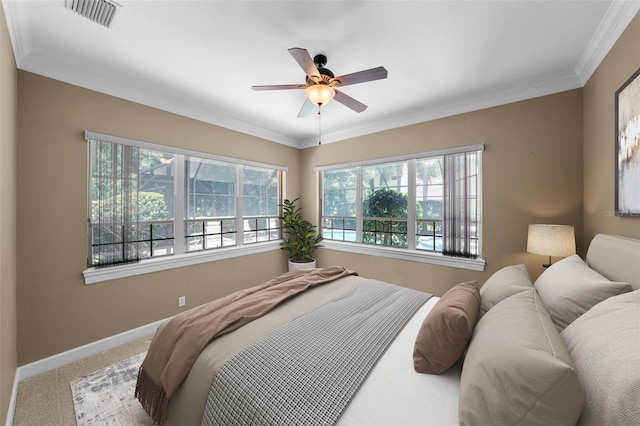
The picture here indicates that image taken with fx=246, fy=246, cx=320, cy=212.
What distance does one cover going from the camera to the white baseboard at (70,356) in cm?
189

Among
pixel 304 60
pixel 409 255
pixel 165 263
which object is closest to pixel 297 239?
pixel 409 255

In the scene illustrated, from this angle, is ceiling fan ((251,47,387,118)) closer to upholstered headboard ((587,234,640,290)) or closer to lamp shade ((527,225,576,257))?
upholstered headboard ((587,234,640,290))

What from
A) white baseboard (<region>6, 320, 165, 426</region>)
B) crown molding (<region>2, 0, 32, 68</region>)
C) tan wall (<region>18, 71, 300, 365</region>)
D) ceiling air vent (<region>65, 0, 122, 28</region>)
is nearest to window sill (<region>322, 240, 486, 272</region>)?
tan wall (<region>18, 71, 300, 365</region>)

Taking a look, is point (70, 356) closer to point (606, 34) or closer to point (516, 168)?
point (516, 168)

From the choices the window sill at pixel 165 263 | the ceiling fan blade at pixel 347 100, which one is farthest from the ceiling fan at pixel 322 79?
the window sill at pixel 165 263

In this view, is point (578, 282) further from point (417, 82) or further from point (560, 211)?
point (417, 82)

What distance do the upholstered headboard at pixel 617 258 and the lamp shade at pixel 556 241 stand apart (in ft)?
1.68

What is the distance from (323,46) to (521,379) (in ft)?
7.69

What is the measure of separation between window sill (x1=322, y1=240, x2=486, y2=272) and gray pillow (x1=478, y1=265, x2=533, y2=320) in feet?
4.60

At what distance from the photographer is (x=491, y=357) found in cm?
88

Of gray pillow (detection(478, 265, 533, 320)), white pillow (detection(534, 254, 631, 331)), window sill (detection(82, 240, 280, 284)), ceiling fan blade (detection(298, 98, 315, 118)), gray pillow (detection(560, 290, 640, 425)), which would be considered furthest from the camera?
window sill (detection(82, 240, 280, 284))

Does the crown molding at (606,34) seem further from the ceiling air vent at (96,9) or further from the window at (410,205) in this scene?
the ceiling air vent at (96,9)

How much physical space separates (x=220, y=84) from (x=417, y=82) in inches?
82.8

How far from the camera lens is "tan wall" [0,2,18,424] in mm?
1507
